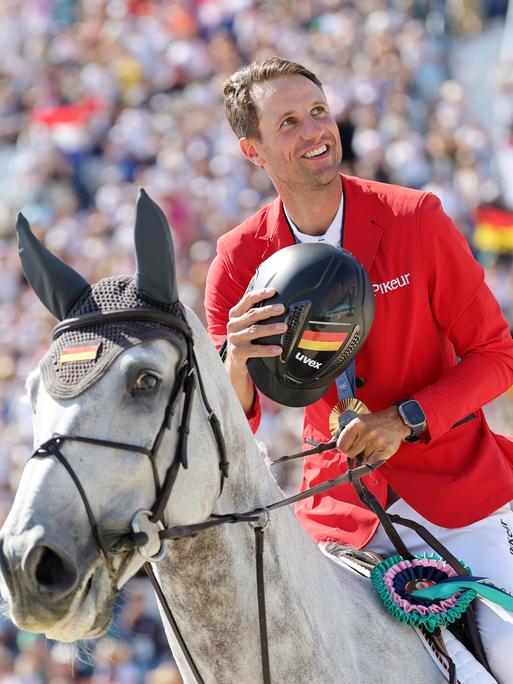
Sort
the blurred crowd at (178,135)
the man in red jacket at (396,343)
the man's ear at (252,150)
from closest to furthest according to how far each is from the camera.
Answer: the man in red jacket at (396,343) → the man's ear at (252,150) → the blurred crowd at (178,135)

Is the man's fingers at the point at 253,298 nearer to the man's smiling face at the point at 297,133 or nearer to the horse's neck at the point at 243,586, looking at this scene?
the horse's neck at the point at 243,586

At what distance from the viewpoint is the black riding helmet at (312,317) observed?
335cm

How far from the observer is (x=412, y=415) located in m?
3.54

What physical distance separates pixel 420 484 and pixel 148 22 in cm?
1317

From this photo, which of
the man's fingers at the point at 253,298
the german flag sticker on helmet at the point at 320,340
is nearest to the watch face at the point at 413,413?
the german flag sticker on helmet at the point at 320,340

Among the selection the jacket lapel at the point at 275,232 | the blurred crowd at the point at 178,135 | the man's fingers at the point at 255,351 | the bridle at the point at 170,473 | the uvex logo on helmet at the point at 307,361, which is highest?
the blurred crowd at the point at 178,135

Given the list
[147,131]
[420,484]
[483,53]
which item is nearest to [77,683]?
[420,484]

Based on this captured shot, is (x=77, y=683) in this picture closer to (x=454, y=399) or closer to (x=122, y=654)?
(x=122, y=654)

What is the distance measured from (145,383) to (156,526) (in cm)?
38

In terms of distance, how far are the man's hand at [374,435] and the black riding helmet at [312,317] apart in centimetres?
18

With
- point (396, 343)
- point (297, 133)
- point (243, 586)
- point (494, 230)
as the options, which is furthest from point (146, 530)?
point (494, 230)

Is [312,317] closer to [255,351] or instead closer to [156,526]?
[255,351]

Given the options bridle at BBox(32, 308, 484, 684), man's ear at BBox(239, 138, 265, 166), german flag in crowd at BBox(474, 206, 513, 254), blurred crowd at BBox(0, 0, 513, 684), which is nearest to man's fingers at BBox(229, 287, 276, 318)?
bridle at BBox(32, 308, 484, 684)

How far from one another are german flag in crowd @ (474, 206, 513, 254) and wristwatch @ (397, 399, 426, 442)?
677 cm
